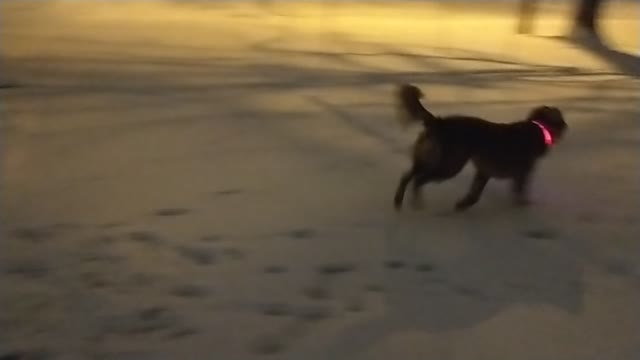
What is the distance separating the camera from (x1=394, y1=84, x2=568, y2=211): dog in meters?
2.87

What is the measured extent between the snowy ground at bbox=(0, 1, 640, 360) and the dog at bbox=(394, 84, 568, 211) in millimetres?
114

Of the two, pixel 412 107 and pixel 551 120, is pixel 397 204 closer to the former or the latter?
pixel 412 107

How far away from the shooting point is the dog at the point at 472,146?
287 centimetres

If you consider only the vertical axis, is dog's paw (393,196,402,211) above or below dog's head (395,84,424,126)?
below

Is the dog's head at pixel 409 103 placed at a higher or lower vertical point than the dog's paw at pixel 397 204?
higher

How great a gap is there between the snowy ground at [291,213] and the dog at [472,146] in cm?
11

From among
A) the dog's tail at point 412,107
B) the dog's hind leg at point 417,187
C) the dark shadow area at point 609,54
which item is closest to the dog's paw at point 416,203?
the dog's hind leg at point 417,187

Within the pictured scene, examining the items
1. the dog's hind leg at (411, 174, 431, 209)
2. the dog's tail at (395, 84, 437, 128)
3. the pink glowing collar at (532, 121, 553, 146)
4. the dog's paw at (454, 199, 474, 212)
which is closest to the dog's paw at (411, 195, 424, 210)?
the dog's hind leg at (411, 174, 431, 209)

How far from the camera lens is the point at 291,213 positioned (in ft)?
9.64

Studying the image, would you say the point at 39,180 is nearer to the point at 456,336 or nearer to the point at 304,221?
the point at 304,221

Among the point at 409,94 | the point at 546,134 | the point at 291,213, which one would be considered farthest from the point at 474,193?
the point at 291,213

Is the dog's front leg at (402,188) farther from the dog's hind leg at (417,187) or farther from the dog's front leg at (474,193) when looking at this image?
the dog's front leg at (474,193)

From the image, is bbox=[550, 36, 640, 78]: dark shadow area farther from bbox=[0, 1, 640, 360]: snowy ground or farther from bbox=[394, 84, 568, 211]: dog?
bbox=[394, 84, 568, 211]: dog

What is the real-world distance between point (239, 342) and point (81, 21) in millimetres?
4113
